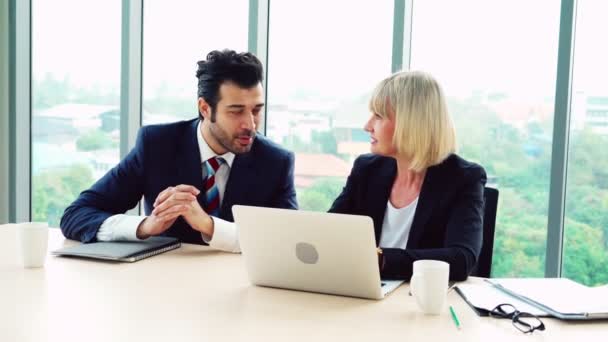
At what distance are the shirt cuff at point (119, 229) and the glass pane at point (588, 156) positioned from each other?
1.97m

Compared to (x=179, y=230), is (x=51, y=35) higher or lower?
higher

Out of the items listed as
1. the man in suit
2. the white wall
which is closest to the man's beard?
the man in suit

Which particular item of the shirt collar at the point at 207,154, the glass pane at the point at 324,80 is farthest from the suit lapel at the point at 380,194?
the glass pane at the point at 324,80

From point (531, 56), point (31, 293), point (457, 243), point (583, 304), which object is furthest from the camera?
point (531, 56)

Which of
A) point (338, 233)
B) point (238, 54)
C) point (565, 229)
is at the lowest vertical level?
point (565, 229)

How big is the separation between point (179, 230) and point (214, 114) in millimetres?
446

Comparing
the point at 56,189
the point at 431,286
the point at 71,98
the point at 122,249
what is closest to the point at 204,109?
the point at 122,249

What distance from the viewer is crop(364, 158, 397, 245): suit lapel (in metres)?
2.29

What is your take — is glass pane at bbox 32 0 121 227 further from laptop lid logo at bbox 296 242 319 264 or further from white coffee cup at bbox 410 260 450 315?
white coffee cup at bbox 410 260 450 315

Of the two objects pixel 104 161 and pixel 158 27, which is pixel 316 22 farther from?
pixel 104 161

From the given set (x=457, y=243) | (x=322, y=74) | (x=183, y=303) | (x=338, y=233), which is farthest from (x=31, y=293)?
(x=322, y=74)

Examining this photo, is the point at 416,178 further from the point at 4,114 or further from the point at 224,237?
the point at 4,114

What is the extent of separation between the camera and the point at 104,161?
13.7 ft

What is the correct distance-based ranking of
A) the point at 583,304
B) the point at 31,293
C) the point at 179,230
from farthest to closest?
the point at 179,230
the point at 31,293
the point at 583,304
